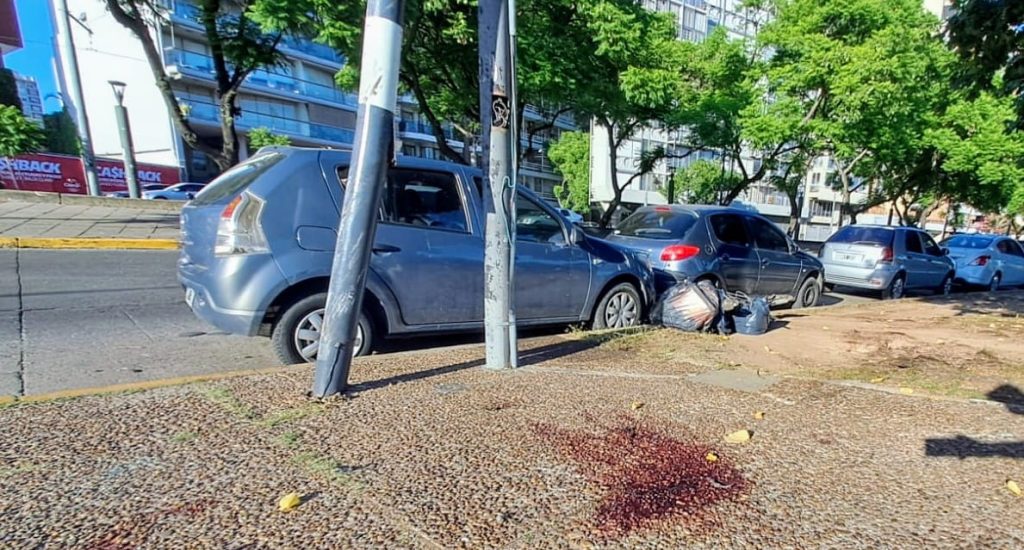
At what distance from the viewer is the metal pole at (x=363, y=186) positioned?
9.61 feet

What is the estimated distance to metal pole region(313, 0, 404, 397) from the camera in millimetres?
2930

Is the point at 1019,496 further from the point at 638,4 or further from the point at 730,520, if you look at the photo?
the point at 638,4

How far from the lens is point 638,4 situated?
547 inches

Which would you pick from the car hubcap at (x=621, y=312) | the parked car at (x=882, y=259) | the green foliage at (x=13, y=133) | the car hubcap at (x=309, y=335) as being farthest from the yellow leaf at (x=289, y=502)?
the green foliage at (x=13, y=133)

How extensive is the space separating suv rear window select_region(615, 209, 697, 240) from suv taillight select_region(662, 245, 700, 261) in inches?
7.1

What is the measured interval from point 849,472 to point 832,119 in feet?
61.0

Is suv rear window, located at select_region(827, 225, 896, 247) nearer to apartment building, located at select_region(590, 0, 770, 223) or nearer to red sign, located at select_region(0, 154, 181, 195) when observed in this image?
apartment building, located at select_region(590, 0, 770, 223)

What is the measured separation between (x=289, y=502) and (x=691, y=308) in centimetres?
464

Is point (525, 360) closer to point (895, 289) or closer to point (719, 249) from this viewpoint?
point (719, 249)

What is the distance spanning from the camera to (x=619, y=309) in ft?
19.0

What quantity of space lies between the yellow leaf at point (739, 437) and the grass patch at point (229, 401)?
2.60 meters

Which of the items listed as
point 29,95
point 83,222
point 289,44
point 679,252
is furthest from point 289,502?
point 29,95

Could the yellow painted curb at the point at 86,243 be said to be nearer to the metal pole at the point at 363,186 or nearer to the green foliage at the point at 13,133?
the green foliage at the point at 13,133

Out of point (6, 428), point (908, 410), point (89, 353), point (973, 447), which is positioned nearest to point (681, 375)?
point (908, 410)
